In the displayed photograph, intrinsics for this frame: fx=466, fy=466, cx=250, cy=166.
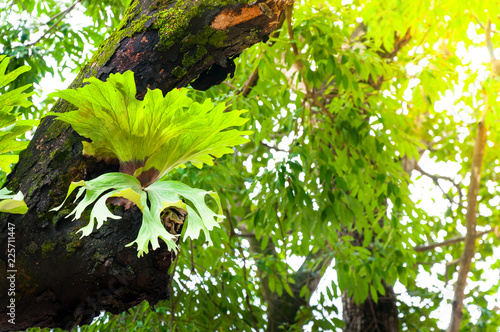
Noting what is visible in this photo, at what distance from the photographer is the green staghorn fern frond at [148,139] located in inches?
24.6

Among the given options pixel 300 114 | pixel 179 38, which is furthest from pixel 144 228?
pixel 300 114

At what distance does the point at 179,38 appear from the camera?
2.56ft

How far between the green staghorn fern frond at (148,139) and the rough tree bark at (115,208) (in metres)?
0.06

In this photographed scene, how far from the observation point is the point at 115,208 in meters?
0.70

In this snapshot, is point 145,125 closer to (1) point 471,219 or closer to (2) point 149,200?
(2) point 149,200

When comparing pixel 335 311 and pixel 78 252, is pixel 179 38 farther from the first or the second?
pixel 335 311

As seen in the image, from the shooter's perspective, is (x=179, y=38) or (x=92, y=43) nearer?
(x=179, y=38)

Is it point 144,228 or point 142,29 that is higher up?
point 142,29

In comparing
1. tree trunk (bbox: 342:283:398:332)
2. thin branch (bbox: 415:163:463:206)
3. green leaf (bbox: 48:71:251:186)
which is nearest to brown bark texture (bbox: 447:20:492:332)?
tree trunk (bbox: 342:283:398:332)

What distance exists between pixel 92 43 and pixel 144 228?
6.89 feet

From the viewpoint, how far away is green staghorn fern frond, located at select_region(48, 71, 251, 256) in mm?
624

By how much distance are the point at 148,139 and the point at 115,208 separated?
0.12 meters

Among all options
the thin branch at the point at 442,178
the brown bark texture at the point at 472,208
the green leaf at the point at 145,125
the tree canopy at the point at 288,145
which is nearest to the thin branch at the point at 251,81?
the tree canopy at the point at 288,145

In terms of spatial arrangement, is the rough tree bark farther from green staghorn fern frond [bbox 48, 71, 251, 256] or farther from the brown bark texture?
the brown bark texture
